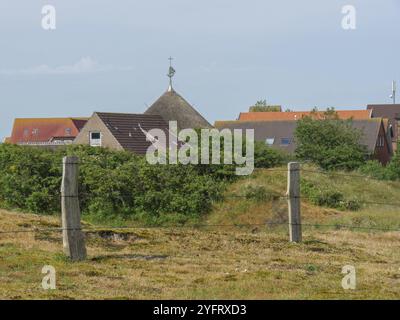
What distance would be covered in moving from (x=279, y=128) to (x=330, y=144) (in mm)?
20115

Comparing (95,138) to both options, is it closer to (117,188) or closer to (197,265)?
(117,188)

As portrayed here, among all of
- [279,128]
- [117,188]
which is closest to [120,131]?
[117,188]

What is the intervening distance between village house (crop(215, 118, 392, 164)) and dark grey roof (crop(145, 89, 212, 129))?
1237cm

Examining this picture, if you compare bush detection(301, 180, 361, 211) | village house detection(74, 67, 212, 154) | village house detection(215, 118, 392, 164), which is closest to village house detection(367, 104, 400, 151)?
village house detection(215, 118, 392, 164)

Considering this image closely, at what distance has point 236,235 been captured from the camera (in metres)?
17.1

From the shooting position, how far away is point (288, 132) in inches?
2972

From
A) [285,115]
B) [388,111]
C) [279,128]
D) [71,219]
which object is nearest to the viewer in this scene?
[71,219]

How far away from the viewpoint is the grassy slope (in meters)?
11.1

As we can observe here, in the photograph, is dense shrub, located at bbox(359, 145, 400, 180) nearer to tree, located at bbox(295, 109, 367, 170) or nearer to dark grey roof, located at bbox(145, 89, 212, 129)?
tree, located at bbox(295, 109, 367, 170)
